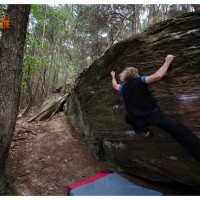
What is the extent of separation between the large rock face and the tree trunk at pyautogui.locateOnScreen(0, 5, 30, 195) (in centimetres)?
275

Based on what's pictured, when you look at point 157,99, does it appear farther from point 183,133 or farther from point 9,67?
point 9,67

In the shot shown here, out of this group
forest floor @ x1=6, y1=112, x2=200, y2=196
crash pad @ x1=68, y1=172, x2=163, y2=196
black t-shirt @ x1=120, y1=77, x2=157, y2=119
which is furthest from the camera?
forest floor @ x1=6, y1=112, x2=200, y2=196

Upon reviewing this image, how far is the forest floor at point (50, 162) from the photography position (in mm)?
6066

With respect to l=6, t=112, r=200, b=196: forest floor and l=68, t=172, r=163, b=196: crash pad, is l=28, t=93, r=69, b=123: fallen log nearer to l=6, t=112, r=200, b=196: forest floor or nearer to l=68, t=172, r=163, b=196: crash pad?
l=6, t=112, r=200, b=196: forest floor

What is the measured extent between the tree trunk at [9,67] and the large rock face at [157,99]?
2751 millimetres

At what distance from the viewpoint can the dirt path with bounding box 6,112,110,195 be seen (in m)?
6.16

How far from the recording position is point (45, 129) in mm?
9555

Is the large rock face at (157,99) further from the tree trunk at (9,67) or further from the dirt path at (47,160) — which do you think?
the tree trunk at (9,67)

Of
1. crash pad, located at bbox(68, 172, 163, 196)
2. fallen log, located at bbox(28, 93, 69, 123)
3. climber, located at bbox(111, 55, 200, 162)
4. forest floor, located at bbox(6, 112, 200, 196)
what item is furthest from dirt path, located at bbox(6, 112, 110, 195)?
climber, located at bbox(111, 55, 200, 162)

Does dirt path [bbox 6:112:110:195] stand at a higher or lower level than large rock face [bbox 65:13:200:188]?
lower

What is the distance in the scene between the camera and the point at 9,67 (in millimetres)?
5566

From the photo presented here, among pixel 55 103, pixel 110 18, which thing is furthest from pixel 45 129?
pixel 110 18

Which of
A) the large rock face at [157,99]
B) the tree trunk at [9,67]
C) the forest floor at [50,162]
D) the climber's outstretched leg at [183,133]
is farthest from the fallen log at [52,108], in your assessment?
the climber's outstretched leg at [183,133]

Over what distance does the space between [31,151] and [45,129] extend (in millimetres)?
1996
